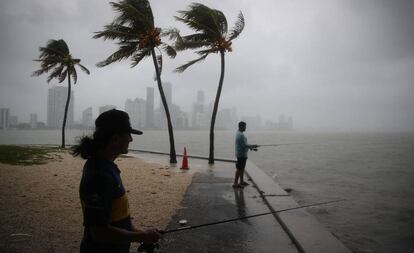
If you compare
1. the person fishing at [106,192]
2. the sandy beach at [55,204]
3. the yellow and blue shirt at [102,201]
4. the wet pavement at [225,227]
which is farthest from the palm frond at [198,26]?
the yellow and blue shirt at [102,201]

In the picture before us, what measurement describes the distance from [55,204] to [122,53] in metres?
10.8

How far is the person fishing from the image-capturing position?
1774 mm

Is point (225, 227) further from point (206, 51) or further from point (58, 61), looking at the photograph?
point (58, 61)

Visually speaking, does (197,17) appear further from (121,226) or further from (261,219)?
(121,226)

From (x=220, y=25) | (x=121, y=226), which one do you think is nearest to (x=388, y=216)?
(x=121, y=226)

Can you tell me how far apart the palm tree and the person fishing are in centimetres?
1290

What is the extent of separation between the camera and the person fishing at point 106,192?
1.77 m

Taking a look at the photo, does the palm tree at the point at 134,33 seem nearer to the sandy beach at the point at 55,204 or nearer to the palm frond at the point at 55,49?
the sandy beach at the point at 55,204

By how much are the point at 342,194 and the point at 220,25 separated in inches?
387

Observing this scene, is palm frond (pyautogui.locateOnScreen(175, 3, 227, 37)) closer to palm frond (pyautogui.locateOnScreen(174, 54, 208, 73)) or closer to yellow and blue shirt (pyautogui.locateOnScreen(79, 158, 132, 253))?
palm frond (pyautogui.locateOnScreen(174, 54, 208, 73))

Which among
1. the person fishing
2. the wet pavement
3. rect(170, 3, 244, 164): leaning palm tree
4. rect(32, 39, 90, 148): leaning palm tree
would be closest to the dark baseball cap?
the person fishing

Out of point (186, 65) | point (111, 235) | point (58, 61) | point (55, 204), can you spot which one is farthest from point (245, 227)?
point (58, 61)

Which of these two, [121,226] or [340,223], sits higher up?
[121,226]

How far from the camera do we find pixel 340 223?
7102mm
